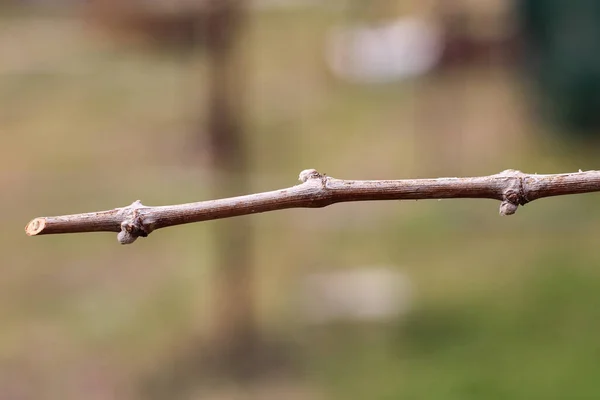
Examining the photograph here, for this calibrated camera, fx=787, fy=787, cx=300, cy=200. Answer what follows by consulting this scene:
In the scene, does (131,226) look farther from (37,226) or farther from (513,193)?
(513,193)

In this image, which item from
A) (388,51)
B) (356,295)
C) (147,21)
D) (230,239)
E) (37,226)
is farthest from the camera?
(147,21)

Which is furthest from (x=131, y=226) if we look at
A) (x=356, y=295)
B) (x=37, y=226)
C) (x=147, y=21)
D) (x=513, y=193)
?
(x=147, y=21)

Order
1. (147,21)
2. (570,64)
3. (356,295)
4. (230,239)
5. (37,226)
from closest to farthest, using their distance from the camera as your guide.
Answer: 1. (37,226)
2. (230,239)
3. (356,295)
4. (570,64)
5. (147,21)

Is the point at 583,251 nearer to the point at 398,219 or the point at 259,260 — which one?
the point at 398,219

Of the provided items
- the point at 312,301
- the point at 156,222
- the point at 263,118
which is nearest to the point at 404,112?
the point at 263,118

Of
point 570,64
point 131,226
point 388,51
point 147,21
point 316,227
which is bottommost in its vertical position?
point 131,226
